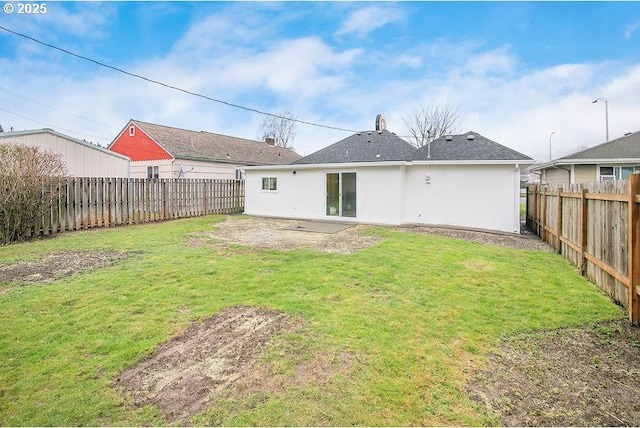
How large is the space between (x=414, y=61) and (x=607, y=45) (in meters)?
7.70

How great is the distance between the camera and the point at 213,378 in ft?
9.06

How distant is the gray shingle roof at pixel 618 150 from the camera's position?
45.6ft

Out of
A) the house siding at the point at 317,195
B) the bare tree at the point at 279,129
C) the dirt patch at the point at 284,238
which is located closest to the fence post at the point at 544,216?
the house siding at the point at 317,195

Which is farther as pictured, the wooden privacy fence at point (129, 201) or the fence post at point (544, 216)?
the wooden privacy fence at point (129, 201)

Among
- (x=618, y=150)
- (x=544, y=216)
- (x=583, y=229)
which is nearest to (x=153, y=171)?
(x=544, y=216)

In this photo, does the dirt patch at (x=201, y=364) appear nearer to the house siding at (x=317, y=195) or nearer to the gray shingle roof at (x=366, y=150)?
the house siding at (x=317, y=195)

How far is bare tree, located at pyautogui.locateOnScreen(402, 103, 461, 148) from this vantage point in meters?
29.3

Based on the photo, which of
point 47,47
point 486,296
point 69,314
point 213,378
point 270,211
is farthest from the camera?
point 270,211

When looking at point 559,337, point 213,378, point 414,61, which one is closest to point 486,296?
point 559,337

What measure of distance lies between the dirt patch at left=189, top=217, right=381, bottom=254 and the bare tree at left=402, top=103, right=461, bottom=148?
2134 cm

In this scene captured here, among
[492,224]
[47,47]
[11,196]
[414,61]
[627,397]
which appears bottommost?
[627,397]

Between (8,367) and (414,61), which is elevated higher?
(414,61)

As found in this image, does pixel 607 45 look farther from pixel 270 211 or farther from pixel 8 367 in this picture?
pixel 8 367

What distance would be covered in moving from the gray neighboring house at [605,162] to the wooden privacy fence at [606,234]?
9.09 meters
